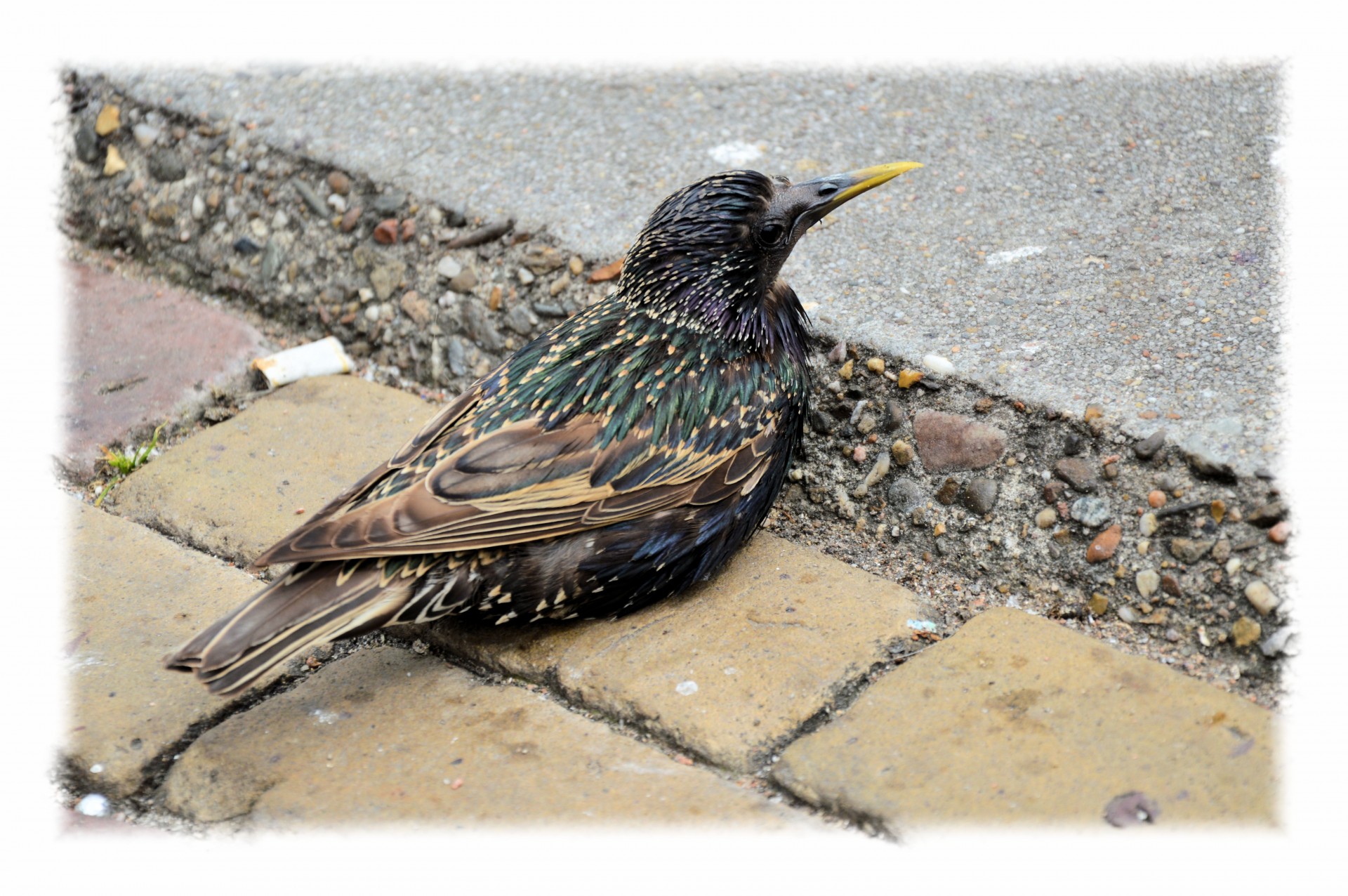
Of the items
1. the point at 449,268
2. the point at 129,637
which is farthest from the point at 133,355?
the point at 129,637

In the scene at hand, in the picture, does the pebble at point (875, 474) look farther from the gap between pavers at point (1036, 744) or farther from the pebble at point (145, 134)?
the pebble at point (145, 134)

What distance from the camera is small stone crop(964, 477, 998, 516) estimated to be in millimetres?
3141

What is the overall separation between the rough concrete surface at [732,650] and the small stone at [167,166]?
2.35m

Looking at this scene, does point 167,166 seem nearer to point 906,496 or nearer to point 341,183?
point 341,183

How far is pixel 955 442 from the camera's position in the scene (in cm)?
321

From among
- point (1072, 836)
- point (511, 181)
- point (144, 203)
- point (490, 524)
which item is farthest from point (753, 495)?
point (144, 203)

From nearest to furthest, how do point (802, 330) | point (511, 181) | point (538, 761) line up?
point (538, 761) < point (802, 330) < point (511, 181)

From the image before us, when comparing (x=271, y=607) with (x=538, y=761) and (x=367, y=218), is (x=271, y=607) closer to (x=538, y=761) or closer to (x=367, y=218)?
(x=538, y=761)

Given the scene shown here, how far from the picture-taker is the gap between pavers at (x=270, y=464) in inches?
135

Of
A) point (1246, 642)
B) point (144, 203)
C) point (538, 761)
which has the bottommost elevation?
point (538, 761)

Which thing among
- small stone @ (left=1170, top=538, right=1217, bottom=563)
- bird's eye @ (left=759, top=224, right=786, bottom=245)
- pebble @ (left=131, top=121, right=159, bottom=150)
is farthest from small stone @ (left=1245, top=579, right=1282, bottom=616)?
pebble @ (left=131, top=121, right=159, bottom=150)

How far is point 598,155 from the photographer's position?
434cm

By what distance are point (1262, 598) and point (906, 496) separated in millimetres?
884

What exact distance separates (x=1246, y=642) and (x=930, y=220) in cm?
170
